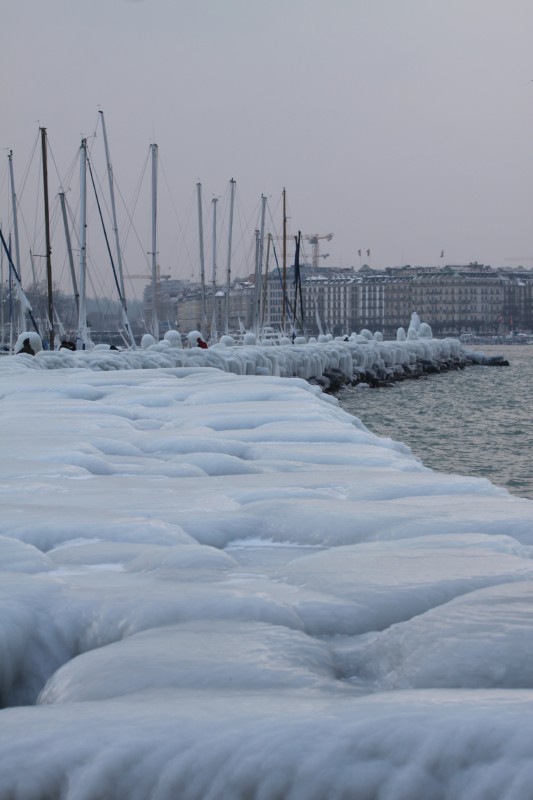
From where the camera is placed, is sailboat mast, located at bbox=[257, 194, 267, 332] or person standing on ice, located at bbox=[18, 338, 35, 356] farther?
sailboat mast, located at bbox=[257, 194, 267, 332]

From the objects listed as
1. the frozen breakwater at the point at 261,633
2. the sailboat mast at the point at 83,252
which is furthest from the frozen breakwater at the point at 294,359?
the frozen breakwater at the point at 261,633

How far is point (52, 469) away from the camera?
4629 millimetres

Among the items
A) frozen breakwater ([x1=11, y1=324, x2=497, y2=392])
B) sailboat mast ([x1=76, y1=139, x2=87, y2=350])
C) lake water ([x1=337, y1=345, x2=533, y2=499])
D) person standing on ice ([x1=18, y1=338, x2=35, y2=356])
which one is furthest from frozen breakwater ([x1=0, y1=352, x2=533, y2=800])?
sailboat mast ([x1=76, y1=139, x2=87, y2=350])

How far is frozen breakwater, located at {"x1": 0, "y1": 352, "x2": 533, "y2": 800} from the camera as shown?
1.59m

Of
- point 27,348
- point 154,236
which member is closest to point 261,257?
point 154,236

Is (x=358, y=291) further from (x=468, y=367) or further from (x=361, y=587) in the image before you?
(x=361, y=587)

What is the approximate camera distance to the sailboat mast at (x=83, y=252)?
79.3 feet

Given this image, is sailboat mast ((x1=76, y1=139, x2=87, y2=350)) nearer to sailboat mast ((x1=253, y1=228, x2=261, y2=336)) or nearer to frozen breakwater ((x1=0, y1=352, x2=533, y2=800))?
sailboat mast ((x1=253, y1=228, x2=261, y2=336))

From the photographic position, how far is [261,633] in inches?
89.7

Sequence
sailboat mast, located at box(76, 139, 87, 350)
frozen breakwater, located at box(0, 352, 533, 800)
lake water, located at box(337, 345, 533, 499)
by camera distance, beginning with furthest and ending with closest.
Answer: sailboat mast, located at box(76, 139, 87, 350) < lake water, located at box(337, 345, 533, 499) < frozen breakwater, located at box(0, 352, 533, 800)

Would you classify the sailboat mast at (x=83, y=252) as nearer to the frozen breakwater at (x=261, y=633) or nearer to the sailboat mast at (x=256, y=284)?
the sailboat mast at (x=256, y=284)

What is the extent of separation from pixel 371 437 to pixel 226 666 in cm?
443

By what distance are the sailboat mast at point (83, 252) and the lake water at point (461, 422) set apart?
228 inches

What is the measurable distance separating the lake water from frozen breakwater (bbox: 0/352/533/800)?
6559 mm
